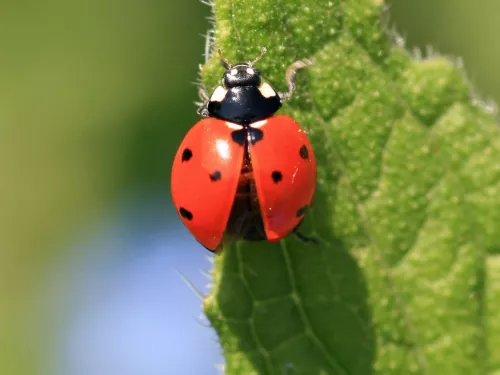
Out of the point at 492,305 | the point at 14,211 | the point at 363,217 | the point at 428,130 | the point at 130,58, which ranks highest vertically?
the point at 428,130

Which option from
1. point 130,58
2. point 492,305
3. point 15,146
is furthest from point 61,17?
point 492,305

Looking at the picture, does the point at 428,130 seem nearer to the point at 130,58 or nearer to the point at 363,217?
the point at 363,217

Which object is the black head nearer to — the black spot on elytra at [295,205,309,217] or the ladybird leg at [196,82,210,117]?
the ladybird leg at [196,82,210,117]

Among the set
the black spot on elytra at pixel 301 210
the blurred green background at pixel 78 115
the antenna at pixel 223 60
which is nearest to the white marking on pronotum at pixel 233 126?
the antenna at pixel 223 60

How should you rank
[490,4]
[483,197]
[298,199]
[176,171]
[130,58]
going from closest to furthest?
[483,197] < [298,199] < [176,171] < [490,4] < [130,58]

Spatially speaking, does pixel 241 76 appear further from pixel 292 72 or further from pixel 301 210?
pixel 301 210

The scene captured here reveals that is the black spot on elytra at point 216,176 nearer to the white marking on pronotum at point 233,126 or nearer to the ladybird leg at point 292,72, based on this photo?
the white marking on pronotum at point 233,126

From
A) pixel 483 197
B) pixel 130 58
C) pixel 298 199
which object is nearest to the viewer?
pixel 483 197

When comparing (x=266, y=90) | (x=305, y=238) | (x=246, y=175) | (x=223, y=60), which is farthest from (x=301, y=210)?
(x=223, y=60)
